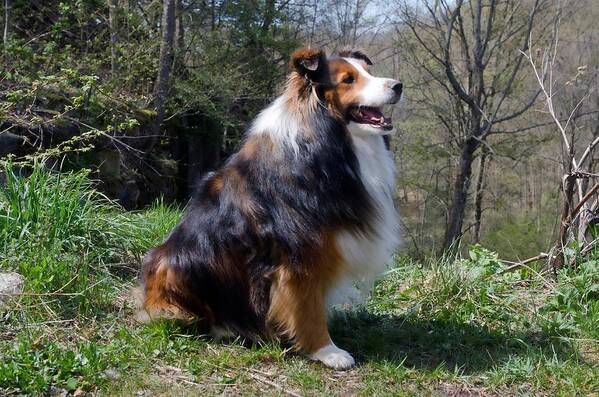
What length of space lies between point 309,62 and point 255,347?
1.70 meters

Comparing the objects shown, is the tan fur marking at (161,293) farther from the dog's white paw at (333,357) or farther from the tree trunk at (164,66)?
the tree trunk at (164,66)

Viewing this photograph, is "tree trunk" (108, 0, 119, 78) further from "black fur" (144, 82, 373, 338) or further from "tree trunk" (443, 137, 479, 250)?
"tree trunk" (443, 137, 479, 250)

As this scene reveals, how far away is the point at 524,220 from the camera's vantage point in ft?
82.4

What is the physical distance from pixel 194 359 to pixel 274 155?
1245 millimetres

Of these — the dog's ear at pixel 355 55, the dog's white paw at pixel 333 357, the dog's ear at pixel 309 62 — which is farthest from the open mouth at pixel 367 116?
the dog's white paw at pixel 333 357

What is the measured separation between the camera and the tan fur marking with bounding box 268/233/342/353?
11.7 ft

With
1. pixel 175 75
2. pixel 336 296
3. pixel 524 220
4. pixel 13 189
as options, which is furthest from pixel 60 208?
pixel 524 220

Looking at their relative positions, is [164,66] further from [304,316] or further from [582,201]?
[304,316]

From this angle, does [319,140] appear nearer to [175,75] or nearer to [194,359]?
[194,359]

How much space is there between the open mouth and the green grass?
Result: 4.59 feet

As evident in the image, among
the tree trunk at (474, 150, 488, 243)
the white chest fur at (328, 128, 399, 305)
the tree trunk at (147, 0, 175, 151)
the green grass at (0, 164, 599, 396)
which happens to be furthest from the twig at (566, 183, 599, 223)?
the tree trunk at (474, 150, 488, 243)

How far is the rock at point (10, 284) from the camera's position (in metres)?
3.89

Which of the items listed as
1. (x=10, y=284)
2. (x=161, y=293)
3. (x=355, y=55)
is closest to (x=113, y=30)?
(x=10, y=284)

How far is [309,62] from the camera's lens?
3.67 m
